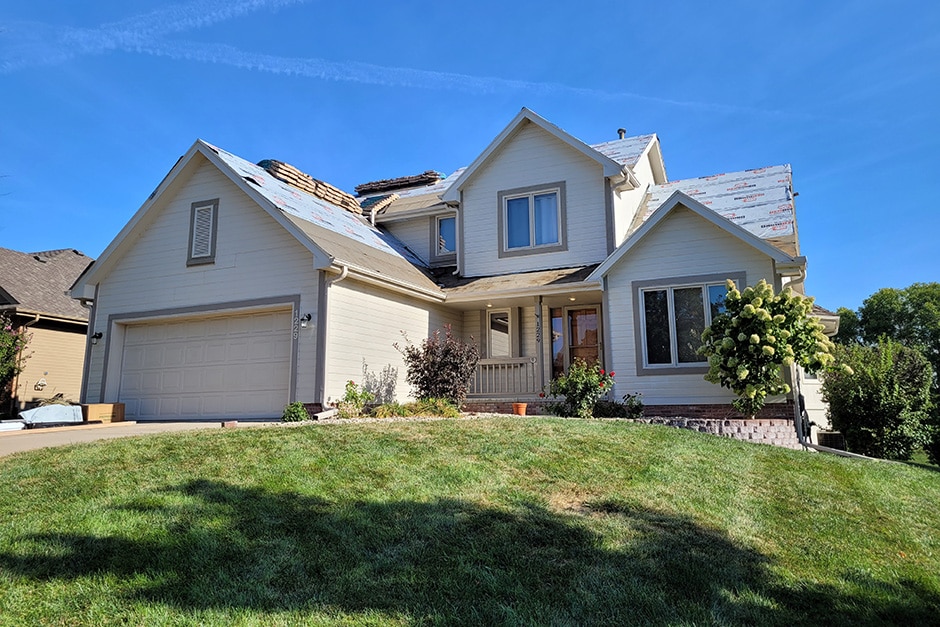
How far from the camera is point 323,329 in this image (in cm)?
1203

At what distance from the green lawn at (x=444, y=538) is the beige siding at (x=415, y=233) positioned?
1088 centimetres

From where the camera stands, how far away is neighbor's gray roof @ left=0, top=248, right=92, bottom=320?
18.4 metres

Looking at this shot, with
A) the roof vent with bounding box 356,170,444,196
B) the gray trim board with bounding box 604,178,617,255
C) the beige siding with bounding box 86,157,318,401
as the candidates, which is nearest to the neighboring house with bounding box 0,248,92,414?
the beige siding with bounding box 86,157,318,401

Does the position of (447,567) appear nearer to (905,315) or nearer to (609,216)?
(609,216)

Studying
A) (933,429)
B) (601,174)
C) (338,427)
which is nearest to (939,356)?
(933,429)

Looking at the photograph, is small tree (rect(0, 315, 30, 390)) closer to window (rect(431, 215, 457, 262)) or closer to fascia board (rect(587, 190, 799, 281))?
window (rect(431, 215, 457, 262))

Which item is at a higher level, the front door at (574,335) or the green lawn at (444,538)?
the front door at (574,335)

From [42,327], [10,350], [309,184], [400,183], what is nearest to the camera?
[10,350]

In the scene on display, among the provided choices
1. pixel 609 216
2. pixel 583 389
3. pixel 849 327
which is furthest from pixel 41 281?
pixel 849 327

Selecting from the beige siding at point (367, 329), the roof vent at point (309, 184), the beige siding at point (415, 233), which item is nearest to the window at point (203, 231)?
the roof vent at point (309, 184)

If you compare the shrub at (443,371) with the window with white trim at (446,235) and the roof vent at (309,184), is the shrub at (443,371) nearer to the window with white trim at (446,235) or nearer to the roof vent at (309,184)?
the window with white trim at (446,235)

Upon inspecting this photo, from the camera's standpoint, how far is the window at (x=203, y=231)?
14.0m

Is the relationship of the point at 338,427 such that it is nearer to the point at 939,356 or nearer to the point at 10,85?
the point at 10,85

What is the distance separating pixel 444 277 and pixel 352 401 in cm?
538
